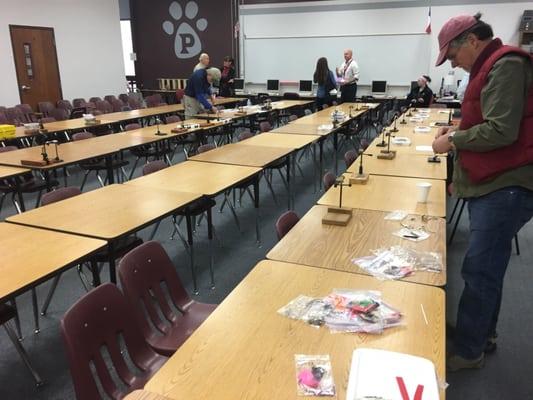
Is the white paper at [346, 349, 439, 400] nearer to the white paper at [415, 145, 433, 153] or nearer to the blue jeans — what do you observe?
the blue jeans

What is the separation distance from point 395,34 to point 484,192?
1070 centimetres

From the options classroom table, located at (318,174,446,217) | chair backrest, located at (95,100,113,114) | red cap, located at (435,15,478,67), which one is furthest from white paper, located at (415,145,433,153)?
chair backrest, located at (95,100,113,114)

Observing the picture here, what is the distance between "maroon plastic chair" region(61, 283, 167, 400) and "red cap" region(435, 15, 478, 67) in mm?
1849

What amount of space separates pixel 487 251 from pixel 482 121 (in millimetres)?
615

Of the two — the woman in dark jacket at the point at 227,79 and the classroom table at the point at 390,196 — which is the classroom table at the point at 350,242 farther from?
the woman in dark jacket at the point at 227,79

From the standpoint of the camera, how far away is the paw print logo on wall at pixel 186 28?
1350cm

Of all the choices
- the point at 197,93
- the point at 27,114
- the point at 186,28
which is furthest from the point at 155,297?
the point at 186,28

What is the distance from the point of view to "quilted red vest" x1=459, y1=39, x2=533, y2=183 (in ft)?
6.39

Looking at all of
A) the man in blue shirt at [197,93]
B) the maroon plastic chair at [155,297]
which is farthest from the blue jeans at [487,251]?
the man in blue shirt at [197,93]

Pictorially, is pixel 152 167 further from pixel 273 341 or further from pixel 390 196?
pixel 273 341

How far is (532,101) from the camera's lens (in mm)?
1931

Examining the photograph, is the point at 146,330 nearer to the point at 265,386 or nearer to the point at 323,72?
the point at 265,386

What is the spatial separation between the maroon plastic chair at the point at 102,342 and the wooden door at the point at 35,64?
10.00 metres

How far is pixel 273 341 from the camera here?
147 cm
